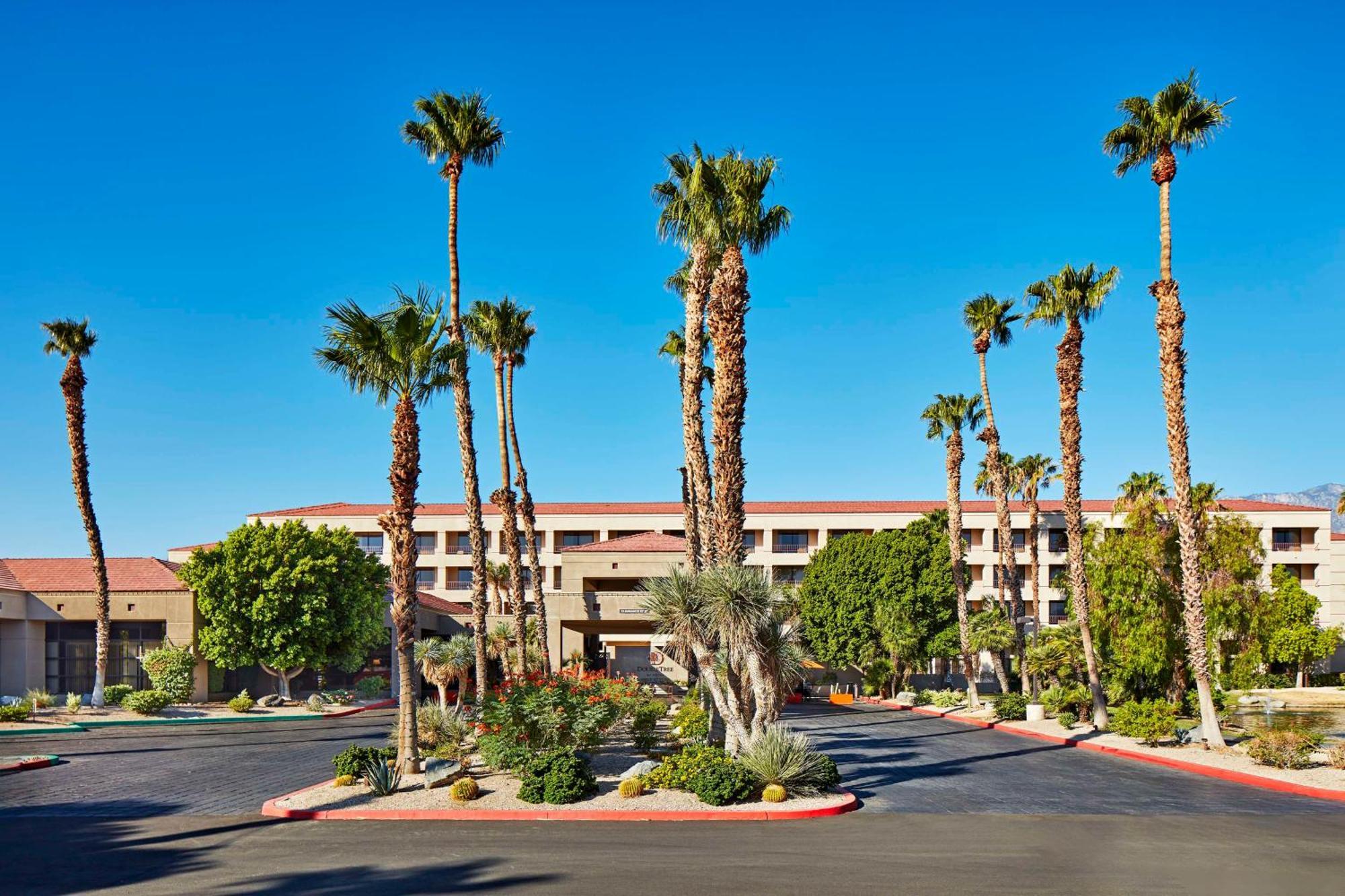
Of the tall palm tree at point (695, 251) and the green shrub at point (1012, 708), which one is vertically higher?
the tall palm tree at point (695, 251)

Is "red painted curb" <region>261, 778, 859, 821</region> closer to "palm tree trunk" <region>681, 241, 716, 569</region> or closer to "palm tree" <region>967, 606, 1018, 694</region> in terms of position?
"palm tree trunk" <region>681, 241, 716, 569</region>

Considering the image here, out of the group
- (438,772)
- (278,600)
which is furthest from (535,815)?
(278,600)

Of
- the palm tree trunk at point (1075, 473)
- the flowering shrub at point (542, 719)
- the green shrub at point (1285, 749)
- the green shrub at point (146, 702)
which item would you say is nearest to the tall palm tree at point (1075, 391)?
the palm tree trunk at point (1075, 473)

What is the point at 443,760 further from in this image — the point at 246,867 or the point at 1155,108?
the point at 1155,108

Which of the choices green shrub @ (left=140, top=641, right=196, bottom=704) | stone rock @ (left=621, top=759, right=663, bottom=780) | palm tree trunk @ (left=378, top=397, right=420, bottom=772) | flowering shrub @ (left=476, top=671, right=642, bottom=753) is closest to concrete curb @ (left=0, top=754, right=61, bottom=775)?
palm tree trunk @ (left=378, top=397, right=420, bottom=772)

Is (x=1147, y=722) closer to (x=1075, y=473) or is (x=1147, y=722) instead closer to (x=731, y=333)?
(x=1075, y=473)

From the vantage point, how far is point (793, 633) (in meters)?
22.4

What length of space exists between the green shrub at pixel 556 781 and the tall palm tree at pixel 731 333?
18.3 feet

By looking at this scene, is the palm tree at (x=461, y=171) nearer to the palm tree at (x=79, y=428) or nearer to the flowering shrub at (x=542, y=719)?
the flowering shrub at (x=542, y=719)

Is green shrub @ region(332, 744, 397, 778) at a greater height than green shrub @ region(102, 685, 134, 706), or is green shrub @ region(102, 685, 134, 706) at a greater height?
green shrub @ region(332, 744, 397, 778)

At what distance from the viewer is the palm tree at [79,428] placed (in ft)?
151

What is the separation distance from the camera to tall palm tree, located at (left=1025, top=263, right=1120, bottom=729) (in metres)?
34.5

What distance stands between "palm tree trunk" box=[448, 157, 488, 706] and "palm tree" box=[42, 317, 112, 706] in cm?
2168

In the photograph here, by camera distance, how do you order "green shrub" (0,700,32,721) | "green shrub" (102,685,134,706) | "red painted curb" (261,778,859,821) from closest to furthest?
"red painted curb" (261,778,859,821) → "green shrub" (0,700,32,721) → "green shrub" (102,685,134,706)
